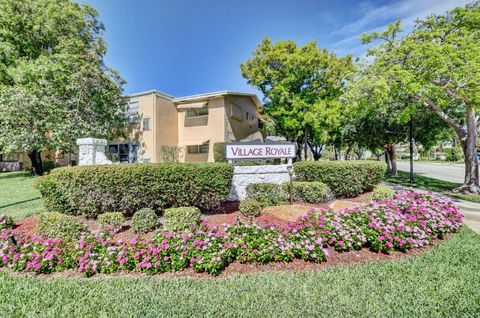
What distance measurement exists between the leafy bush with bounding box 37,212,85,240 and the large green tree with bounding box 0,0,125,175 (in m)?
9.86

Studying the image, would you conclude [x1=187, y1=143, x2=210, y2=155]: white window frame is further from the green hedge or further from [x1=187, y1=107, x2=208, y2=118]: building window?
the green hedge

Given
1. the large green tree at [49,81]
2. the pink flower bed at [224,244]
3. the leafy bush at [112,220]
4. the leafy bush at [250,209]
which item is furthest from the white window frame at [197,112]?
the pink flower bed at [224,244]

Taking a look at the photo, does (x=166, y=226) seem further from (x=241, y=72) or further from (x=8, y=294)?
(x=241, y=72)

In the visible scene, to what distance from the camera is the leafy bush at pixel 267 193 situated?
6.95 meters

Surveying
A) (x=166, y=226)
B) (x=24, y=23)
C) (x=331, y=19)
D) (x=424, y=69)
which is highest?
(x=24, y=23)

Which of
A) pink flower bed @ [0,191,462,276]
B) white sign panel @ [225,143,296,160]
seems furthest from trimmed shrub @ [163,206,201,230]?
white sign panel @ [225,143,296,160]

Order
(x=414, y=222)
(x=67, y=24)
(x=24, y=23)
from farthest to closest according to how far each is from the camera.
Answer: (x=67, y=24), (x=24, y=23), (x=414, y=222)

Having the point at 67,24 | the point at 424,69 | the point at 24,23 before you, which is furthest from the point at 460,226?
the point at 24,23

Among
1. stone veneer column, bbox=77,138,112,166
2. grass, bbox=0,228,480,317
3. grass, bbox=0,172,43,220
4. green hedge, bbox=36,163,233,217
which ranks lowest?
grass, bbox=0,228,480,317

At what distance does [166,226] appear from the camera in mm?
4836

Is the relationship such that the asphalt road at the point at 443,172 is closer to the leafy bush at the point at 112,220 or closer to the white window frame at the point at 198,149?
the white window frame at the point at 198,149

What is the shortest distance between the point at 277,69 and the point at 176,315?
1779 cm

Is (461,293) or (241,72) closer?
(461,293)

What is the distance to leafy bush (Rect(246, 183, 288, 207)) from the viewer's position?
6.95 metres
